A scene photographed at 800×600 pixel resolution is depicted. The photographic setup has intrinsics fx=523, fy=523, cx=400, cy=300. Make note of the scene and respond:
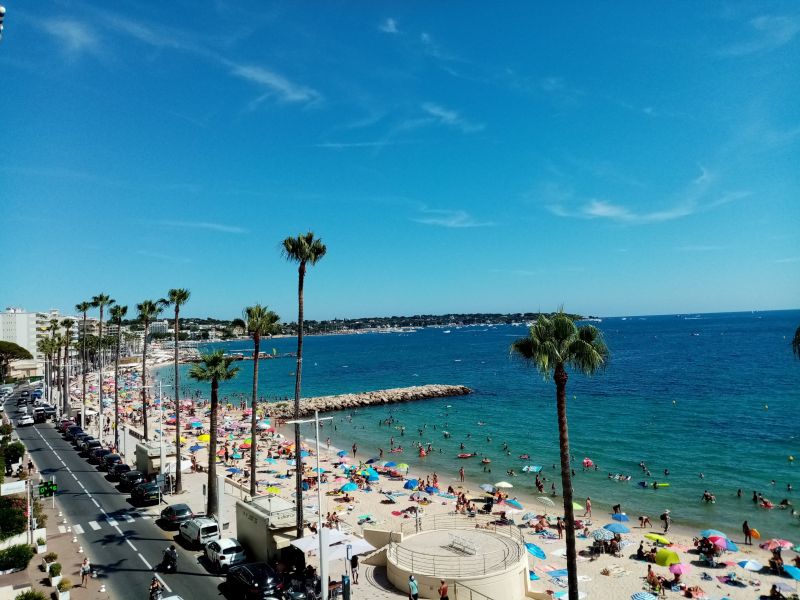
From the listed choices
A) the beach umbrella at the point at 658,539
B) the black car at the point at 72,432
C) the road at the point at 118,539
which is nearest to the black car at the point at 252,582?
the road at the point at 118,539

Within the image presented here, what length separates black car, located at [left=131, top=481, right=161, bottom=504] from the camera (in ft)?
94.0

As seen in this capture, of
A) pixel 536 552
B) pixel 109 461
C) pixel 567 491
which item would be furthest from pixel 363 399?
pixel 567 491

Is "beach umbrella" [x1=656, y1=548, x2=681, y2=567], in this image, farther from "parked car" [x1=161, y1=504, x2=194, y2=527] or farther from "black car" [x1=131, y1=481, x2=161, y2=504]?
"black car" [x1=131, y1=481, x2=161, y2=504]

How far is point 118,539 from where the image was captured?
23625mm

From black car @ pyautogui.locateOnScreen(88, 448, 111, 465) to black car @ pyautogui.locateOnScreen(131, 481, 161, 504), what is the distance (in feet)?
38.4

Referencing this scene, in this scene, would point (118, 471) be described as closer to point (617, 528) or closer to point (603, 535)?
point (603, 535)

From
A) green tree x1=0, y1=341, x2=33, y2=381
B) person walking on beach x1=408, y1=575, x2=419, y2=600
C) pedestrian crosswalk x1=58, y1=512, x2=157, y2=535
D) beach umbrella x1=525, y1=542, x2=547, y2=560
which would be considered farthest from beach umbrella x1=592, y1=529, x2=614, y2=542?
green tree x1=0, y1=341, x2=33, y2=381

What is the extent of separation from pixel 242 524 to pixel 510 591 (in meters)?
11.3

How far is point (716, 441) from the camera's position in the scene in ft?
167

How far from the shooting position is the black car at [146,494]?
94.0ft

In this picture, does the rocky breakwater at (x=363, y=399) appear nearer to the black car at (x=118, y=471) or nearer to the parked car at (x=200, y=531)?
the black car at (x=118, y=471)

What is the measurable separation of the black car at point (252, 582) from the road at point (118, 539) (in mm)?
710

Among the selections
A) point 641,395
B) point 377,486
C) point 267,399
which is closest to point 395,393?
point 267,399

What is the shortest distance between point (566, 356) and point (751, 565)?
17.4 meters
